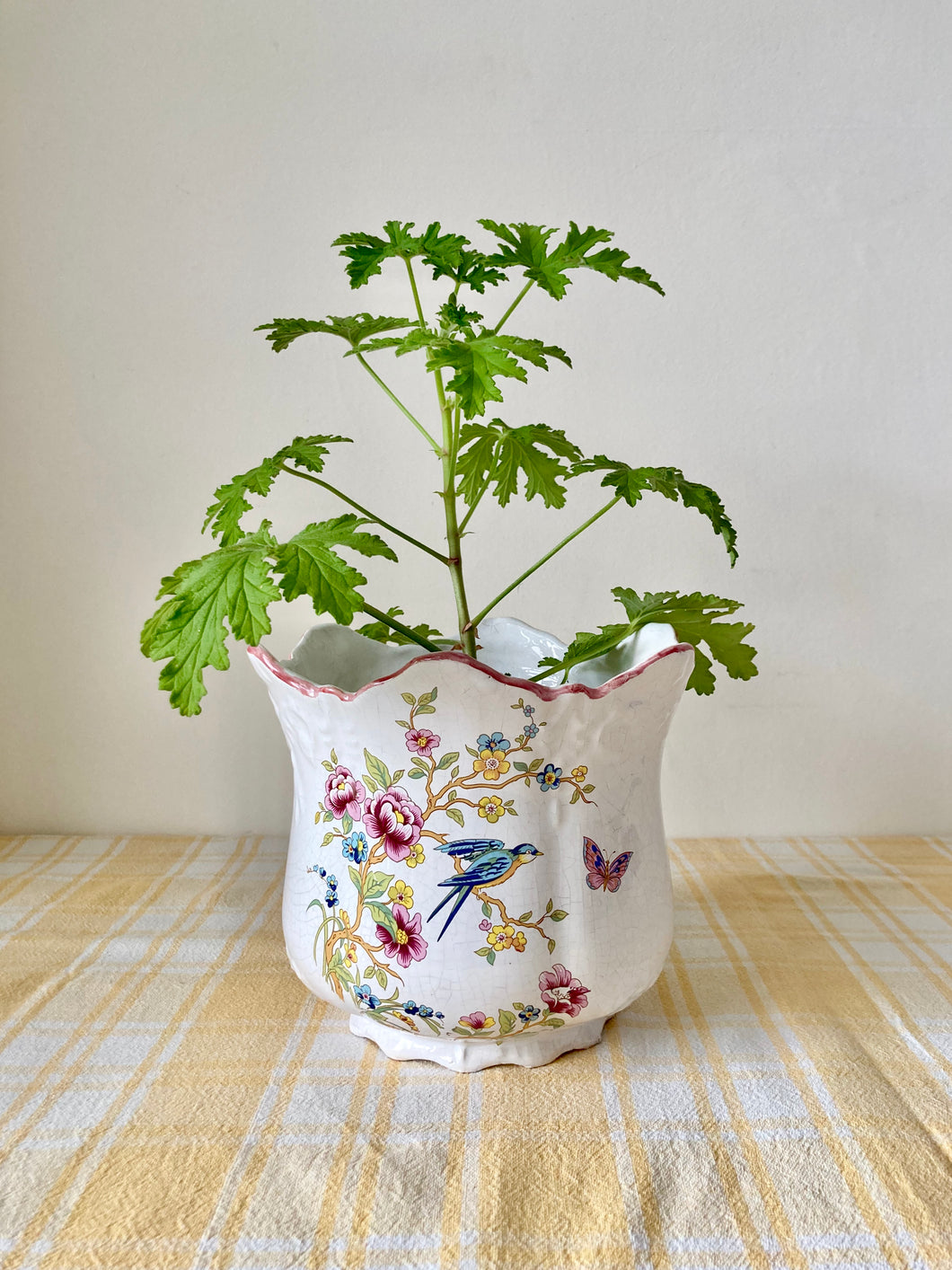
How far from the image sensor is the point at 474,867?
0.63 meters

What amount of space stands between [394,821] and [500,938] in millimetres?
97

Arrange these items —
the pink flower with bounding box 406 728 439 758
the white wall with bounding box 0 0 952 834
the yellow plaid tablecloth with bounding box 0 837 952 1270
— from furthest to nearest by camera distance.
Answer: the white wall with bounding box 0 0 952 834 < the pink flower with bounding box 406 728 439 758 < the yellow plaid tablecloth with bounding box 0 837 952 1270

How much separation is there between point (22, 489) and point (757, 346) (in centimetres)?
82

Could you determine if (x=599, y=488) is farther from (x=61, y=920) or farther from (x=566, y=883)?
(x=61, y=920)

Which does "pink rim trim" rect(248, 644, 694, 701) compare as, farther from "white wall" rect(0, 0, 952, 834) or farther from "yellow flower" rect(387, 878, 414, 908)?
"white wall" rect(0, 0, 952, 834)

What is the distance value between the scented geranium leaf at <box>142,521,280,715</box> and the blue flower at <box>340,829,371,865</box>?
0.13 m

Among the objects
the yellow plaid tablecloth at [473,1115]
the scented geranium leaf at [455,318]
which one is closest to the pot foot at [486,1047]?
the yellow plaid tablecloth at [473,1115]

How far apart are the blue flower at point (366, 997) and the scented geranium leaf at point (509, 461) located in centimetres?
32

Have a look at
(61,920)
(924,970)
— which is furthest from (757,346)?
(61,920)

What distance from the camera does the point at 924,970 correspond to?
846mm

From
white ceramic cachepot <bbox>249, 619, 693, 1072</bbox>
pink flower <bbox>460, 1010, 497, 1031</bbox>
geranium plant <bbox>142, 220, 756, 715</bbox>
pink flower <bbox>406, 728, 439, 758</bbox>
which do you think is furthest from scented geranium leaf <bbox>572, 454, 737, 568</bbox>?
pink flower <bbox>460, 1010, 497, 1031</bbox>

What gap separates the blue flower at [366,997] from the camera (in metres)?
0.66

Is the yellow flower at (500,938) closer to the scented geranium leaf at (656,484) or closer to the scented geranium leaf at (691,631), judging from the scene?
the scented geranium leaf at (691,631)

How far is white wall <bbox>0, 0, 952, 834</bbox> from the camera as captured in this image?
1078 mm
